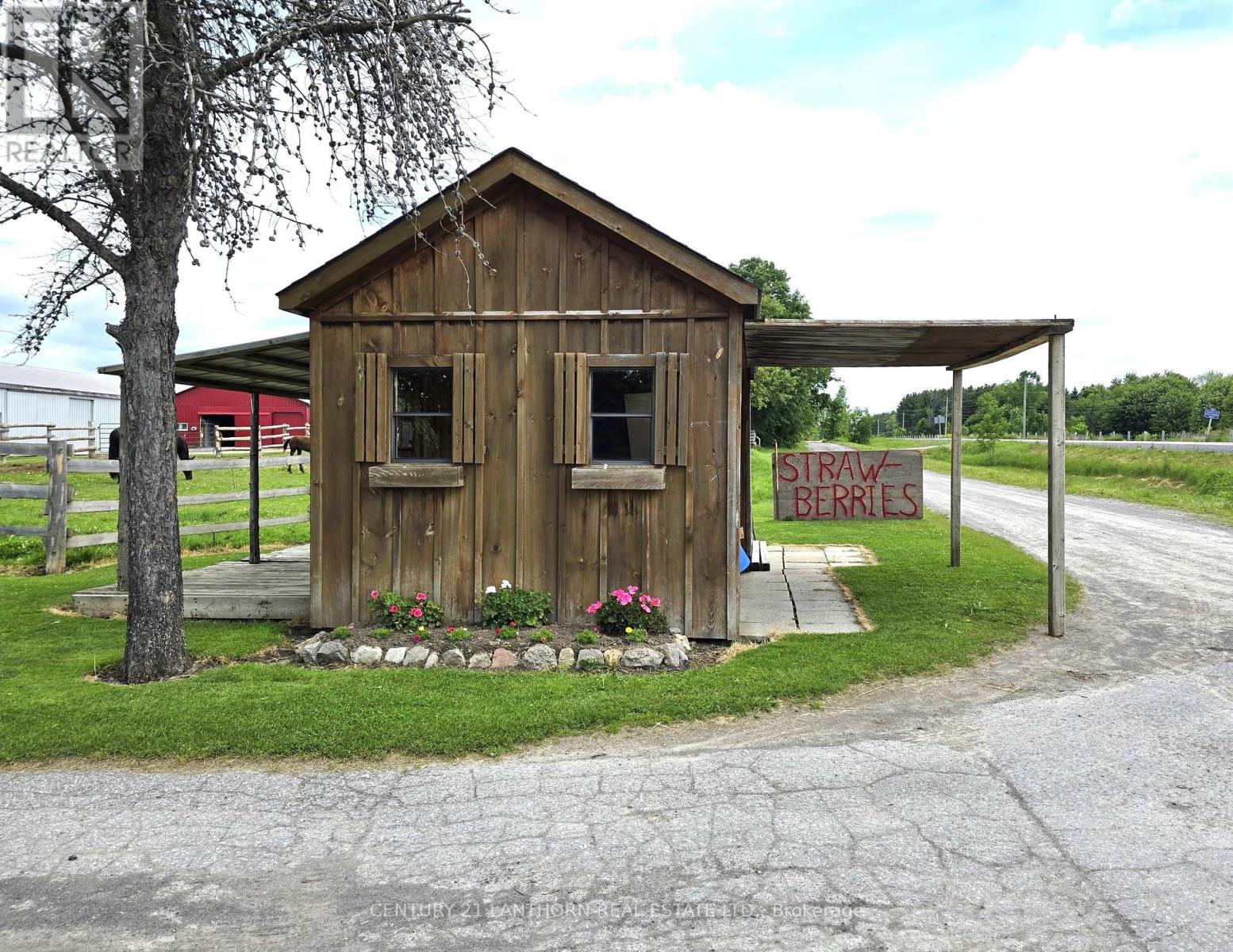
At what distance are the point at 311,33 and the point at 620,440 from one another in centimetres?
386

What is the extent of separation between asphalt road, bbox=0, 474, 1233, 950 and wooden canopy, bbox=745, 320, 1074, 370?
3.29m

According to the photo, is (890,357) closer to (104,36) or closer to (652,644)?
(652,644)

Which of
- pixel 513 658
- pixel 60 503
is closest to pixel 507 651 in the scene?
pixel 513 658

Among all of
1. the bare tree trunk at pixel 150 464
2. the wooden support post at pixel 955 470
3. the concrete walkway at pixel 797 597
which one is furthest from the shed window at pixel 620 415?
the wooden support post at pixel 955 470

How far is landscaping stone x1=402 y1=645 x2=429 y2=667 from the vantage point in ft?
21.1

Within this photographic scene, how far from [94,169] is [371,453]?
288 centimetres

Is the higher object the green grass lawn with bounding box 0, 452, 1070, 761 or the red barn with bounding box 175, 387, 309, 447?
the red barn with bounding box 175, 387, 309, 447

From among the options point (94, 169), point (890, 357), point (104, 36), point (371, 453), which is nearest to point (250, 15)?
point (104, 36)

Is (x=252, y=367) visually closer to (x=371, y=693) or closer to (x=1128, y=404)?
(x=371, y=693)

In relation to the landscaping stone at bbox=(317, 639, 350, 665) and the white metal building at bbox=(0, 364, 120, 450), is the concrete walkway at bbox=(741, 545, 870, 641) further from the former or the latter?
the white metal building at bbox=(0, 364, 120, 450)

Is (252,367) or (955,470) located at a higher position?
(252,367)

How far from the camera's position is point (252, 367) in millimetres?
9430

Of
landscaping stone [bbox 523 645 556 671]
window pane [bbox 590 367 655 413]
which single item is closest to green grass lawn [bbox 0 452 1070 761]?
landscaping stone [bbox 523 645 556 671]

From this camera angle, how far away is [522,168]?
7.04 m
